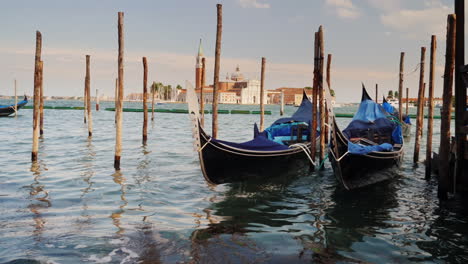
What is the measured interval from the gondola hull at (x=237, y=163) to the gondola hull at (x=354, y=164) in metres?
0.89

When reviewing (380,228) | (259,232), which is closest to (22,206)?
(259,232)

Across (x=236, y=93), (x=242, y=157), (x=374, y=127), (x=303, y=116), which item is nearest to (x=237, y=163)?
(x=242, y=157)

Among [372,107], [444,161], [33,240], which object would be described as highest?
[372,107]

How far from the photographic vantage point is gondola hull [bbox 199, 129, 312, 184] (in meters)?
5.58

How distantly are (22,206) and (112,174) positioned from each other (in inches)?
92.7

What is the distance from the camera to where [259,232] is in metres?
4.25

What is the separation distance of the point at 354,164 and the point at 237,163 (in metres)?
1.62

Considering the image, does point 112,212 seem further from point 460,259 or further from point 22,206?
Answer: point 460,259

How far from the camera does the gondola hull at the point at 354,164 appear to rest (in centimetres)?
568

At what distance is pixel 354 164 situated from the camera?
582cm

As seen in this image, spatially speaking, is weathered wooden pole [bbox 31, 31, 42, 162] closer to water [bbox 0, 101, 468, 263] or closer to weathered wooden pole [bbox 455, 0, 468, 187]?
water [bbox 0, 101, 468, 263]

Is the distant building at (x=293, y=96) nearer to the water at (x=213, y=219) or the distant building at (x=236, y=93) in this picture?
the distant building at (x=236, y=93)

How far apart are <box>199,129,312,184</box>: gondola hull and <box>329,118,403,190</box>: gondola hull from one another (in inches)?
35.1

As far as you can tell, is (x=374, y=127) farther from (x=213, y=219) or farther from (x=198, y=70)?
(x=198, y=70)
